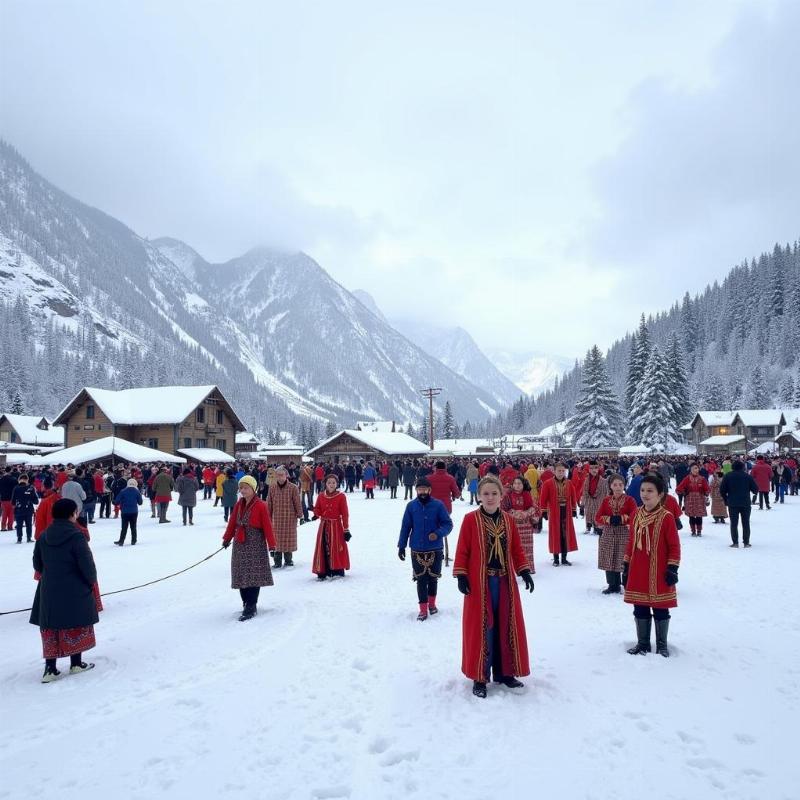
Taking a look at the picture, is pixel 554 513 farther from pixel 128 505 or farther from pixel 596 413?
pixel 596 413

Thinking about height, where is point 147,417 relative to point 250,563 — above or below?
above

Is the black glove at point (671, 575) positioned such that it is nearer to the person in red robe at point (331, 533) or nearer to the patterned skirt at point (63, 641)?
the person in red robe at point (331, 533)

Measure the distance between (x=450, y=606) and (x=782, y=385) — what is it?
10769cm

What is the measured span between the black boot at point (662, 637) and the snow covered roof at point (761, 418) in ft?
263

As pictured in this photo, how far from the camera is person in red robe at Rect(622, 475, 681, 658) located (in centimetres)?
549

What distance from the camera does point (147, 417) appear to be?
45375mm

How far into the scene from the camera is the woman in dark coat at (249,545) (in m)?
7.47

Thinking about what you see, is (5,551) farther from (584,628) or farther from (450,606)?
(584,628)

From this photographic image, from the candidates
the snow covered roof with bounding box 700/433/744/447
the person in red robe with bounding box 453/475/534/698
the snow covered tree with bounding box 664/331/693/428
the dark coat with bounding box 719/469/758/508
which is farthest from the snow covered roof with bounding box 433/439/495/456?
the person in red robe with bounding box 453/475/534/698

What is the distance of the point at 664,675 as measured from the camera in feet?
16.9

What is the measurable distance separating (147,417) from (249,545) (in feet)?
138

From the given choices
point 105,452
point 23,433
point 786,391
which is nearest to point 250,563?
point 105,452

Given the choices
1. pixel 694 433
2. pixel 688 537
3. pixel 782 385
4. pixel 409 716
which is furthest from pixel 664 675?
pixel 782 385

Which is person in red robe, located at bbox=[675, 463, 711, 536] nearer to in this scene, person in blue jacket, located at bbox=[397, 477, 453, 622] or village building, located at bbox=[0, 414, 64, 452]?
person in blue jacket, located at bbox=[397, 477, 453, 622]
